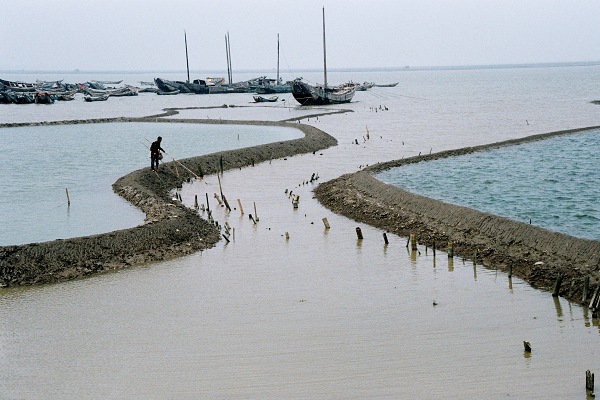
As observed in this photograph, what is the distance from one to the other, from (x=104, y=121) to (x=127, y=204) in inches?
1303

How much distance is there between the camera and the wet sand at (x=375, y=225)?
13.9 meters

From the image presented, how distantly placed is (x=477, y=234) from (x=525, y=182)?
9.05 metres

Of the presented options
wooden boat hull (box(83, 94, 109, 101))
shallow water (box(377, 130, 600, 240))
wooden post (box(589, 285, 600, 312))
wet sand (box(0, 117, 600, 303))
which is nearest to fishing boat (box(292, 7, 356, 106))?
wooden boat hull (box(83, 94, 109, 101))

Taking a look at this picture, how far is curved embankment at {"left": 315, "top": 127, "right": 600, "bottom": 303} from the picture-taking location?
1343 cm

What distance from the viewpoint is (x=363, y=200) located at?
2067 centimetres

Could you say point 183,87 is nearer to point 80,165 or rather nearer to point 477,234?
point 80,165

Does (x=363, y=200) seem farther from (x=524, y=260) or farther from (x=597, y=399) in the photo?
(x=597, y=399)

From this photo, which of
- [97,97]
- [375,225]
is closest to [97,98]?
[97,97]

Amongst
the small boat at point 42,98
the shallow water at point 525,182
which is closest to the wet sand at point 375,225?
the shallow water at point 525,182

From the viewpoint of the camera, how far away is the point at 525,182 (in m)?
24.4

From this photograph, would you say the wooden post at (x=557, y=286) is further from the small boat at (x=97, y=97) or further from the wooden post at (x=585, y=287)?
the small boat at (x=97, y=97)

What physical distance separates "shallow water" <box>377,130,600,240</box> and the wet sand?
73.9 inches

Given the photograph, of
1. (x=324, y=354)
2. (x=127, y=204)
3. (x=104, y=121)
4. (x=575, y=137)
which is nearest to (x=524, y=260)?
(x=324, y=354)

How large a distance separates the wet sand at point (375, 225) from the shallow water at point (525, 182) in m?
1.88
